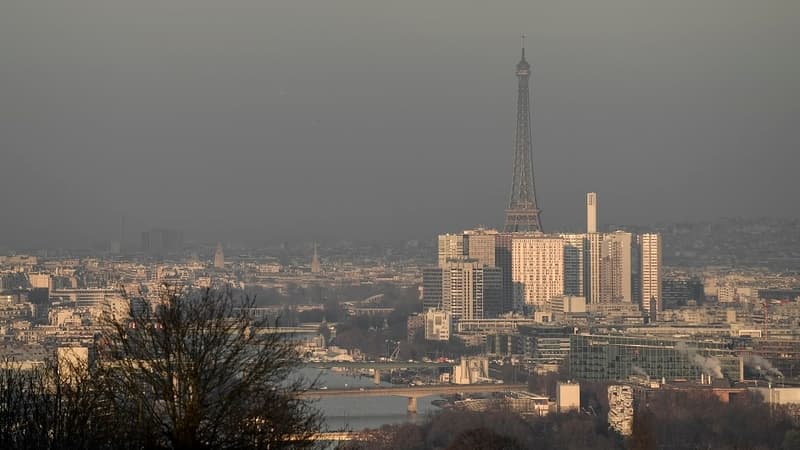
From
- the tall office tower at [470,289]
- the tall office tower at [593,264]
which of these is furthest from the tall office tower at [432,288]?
the tall office tower at [593,264]

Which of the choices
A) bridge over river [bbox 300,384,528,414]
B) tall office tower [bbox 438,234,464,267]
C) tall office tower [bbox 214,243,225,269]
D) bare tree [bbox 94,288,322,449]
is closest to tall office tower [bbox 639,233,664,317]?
tall office tower [bbox 438,234,464,267]

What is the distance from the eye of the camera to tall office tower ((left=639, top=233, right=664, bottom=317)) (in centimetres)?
5022

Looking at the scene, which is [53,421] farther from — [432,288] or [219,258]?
[219,258]

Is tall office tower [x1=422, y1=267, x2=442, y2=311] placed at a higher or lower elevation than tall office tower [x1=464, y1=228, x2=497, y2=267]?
lower

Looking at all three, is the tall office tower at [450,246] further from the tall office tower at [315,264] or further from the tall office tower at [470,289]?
the tall office tower at [315,264]

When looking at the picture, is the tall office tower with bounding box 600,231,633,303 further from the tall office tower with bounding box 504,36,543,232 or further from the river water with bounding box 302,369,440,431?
the river water with bounding box 302,369,440,431

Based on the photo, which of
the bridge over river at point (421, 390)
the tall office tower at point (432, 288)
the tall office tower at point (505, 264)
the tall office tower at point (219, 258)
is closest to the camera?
the bridge over river at point (421, 390)

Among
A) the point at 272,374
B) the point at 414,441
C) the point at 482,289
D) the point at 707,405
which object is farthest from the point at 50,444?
the point at 482,289

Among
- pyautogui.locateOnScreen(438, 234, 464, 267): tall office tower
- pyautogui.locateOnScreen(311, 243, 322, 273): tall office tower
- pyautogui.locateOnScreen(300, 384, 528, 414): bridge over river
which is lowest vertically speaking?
pyautogui.locateOnScreen(300, 384, 528, 414): bridge over river

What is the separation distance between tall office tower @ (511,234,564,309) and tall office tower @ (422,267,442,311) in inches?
82.1

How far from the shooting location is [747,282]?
170 ft

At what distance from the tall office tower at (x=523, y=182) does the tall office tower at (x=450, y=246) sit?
9.29 ft

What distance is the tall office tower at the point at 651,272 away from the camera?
5022 centimetres

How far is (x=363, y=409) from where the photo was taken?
29156 millimetres
